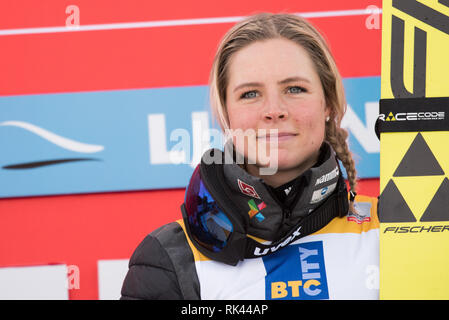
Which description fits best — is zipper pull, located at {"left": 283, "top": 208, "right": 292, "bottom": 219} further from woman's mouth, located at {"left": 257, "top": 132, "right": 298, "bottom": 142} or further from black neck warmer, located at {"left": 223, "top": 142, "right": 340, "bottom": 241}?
woman's mouth, located at {"left": 257, "top": 132, "right": 298, "bottom": 142}

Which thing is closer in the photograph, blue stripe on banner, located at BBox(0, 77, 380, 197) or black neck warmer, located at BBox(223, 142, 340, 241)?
black neck warmer, located at BBox(223, 142, 340, 241)

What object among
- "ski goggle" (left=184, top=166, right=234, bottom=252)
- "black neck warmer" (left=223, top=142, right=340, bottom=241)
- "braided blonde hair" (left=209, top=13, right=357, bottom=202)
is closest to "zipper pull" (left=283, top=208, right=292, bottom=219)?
"black neck warmer" (left=223, top=142, right=340, bottom=241)

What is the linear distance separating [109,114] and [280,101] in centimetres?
89

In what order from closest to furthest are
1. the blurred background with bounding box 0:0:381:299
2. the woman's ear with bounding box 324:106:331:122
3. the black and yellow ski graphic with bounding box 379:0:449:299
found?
the black and yellow ski graphic with bounding box 379:0:449:299
the woman's ear with bounding box 324:106:331:122
the blurred background with bounding box 0:0:381:299

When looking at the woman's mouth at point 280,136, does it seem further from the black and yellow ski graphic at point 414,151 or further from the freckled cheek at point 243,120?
the black and yellow ski graphic at point 414,151

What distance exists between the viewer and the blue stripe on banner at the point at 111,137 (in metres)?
1.54

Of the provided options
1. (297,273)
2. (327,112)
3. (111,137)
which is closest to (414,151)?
(327,112)

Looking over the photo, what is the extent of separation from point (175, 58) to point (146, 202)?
518mm

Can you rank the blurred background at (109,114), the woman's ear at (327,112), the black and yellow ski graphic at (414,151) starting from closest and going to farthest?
the black and yellow ski graphic at (414,151) < the woman's ear at (327,112) < the blurred background at (109,114)

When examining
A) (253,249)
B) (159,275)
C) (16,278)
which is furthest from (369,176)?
(16,278)

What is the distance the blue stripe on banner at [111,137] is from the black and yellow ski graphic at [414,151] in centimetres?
73

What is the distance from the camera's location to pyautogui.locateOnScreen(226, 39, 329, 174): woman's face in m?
0.81

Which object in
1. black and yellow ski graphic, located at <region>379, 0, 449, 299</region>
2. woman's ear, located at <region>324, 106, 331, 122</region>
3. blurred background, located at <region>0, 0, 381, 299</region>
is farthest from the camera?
blurred background, located at <region>0, 0, 381, 299</region>

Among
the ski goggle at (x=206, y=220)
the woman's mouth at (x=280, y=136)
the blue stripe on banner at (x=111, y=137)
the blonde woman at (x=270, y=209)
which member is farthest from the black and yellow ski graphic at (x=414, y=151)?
the blue stripe on banner at (x=111, y=137)
